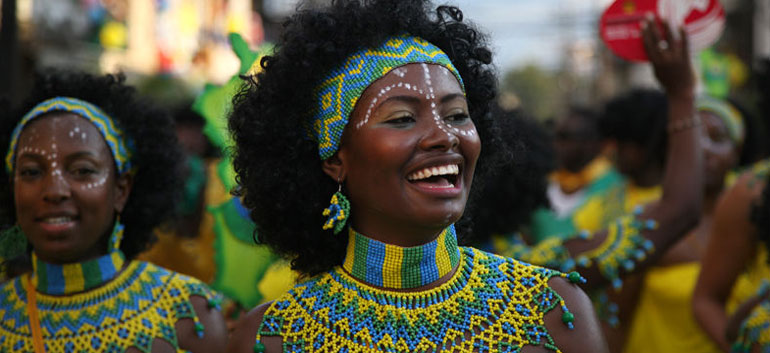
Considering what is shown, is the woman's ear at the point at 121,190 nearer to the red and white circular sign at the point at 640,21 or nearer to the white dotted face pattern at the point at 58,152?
the white dotted face pattern at the point at 58,152

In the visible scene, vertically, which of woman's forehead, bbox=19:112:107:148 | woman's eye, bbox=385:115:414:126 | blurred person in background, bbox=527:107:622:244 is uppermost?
woman's eye, bbox=385:115:414:126

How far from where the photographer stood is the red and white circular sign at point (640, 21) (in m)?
3.69

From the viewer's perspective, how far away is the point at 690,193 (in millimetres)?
3729

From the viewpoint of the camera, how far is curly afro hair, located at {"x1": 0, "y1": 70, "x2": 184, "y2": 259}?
152 inches

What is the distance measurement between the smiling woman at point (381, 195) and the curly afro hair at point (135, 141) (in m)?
1.18

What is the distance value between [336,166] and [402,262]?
14.0 inches

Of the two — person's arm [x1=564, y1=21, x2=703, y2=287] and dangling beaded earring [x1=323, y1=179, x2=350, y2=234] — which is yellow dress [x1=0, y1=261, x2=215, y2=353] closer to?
dangling beaded earring [x1=323, y1=179, x2=350, y2=234]

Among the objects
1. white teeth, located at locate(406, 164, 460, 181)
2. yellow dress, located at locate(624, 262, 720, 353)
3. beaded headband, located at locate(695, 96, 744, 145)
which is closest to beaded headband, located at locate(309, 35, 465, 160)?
white teeth, located at locate(406, 164, 460, 181)

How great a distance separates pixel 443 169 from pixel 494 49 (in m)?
0.74

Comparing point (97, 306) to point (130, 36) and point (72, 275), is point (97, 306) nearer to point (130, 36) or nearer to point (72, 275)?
point (72, 275)

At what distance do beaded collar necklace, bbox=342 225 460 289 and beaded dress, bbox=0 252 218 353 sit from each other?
107 cm

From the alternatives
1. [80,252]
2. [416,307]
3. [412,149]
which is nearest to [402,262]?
[416,307]

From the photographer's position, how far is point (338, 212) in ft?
8.82

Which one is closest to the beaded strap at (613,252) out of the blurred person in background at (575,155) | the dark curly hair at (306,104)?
the dark curly hair at (306,104)
